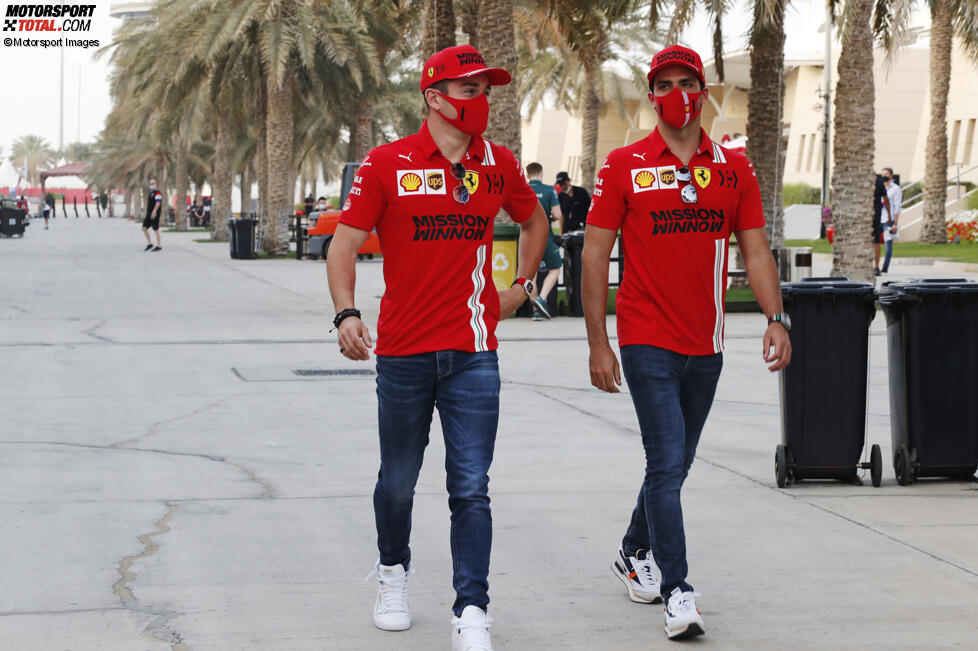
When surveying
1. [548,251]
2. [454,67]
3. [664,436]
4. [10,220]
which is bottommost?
[664,436]

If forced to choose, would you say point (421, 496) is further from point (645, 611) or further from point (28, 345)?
point (28, 345)

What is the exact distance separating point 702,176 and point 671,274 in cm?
36

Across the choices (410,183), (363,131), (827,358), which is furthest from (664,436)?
(363,131)

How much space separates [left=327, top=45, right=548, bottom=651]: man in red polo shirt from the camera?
432 centimetres

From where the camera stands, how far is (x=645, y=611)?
491 cm

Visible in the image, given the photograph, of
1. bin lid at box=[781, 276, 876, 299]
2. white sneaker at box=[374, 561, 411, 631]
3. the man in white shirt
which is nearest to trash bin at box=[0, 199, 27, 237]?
the man in white shirt

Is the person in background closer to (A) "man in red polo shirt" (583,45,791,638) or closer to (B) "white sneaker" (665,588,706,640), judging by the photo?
(A) "man in red polo shirt" (583,45,791,638)

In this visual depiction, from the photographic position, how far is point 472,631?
166 inches

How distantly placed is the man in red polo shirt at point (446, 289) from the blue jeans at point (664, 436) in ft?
1.76

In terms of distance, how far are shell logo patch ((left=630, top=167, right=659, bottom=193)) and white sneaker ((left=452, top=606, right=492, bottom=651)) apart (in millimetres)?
1507

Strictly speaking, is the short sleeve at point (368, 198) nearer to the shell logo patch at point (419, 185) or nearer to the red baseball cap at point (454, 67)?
the shell logo patch at point (419, 185)

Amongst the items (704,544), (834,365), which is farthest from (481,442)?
(834,365)

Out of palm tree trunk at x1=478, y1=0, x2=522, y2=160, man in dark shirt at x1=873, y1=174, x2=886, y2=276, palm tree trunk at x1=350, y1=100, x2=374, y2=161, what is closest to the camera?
palm tree trunk at x1=478, y1=0, x2=522, y2=160

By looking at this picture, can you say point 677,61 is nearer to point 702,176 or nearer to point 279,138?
point 702,176
